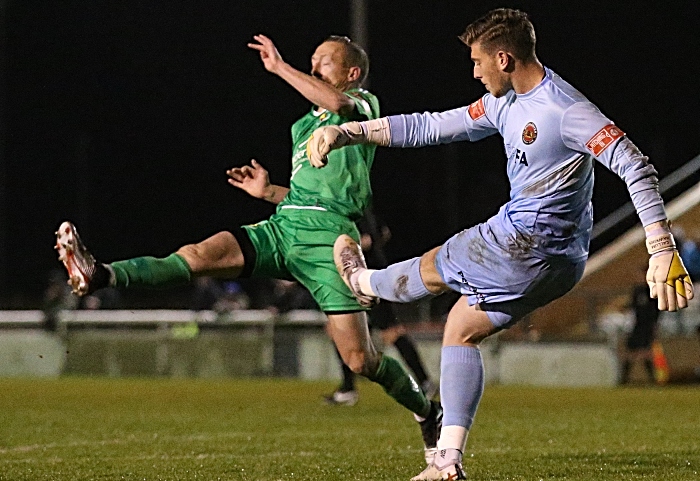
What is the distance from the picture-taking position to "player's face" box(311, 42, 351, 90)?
7.82 meters

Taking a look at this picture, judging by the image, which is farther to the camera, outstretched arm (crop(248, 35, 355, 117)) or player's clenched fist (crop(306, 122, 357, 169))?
outstretched arm (crop(248, 35, 355, 117))

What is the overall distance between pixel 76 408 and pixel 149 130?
153 feet

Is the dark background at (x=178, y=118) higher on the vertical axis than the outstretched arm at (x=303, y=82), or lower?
higher

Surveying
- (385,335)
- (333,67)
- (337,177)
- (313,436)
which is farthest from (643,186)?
(385,335)

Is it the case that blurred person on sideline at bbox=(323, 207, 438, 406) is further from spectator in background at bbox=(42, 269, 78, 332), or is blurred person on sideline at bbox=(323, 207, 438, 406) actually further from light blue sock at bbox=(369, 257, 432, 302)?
spectator in background at bbox=(42, 269, 78, 332)

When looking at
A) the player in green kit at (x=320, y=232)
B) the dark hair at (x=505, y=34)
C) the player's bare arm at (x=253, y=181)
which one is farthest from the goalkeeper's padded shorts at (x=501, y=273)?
the player's bare arm at (x=253, y=181)

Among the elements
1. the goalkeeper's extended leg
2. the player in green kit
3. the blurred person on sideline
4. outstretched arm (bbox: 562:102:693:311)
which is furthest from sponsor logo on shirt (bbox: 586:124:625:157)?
the blurred person on sideline

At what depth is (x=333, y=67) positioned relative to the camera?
25.6 ft

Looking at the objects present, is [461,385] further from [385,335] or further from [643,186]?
[385,335]

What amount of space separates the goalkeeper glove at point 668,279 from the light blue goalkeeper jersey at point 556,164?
0.53ft

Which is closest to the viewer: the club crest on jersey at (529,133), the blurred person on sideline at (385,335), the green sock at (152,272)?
the club crest on jersey at (529,133)

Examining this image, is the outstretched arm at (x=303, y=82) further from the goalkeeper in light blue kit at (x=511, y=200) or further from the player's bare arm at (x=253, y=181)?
the goalkeeper in light blue kit at (x=511, y=200)

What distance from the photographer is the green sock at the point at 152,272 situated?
6500 millimetres

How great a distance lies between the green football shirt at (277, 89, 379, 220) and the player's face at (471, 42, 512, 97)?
1700 mm
